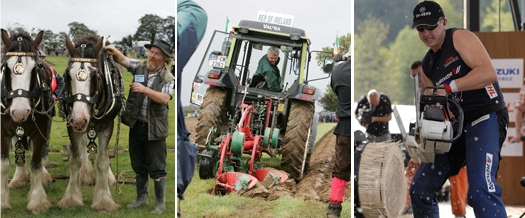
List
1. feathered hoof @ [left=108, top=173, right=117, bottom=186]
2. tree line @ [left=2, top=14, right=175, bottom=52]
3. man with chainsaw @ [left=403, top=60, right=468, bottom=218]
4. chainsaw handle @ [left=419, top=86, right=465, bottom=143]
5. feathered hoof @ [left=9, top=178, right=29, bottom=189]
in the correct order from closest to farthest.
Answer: chainsaw handle @ [left=419, top=86, right=465, bottom=143] < tree line @ [left=2, top=14, right=175, bottom=52] < feathered hoof @ [left=9, top=178, right=29, bottom=189] < feathered hoof @ [left=108, top=173, right=117, bottom=186] < man with chainsaw @ [left=403, top=60, right=468, bottom=218]

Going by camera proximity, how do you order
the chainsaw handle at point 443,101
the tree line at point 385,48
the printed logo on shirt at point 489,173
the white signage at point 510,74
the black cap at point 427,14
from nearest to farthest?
the printed logo on shirt at point 489,173
the chainsaw handle at point 443,101
the black cap at point 427,14
the tree line at point 385,48
the white signage at point 510,74

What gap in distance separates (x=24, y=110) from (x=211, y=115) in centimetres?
116

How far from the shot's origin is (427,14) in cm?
514

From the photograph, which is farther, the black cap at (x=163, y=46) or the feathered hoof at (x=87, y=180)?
the feathered hoof at (x=87, y=180)

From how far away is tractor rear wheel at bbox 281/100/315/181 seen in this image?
18.5ft

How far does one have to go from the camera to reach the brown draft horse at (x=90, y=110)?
5.36 m

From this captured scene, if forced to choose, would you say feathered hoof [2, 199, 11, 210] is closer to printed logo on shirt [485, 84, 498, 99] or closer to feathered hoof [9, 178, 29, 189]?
feathered hoof [9, 178, 29, 189]

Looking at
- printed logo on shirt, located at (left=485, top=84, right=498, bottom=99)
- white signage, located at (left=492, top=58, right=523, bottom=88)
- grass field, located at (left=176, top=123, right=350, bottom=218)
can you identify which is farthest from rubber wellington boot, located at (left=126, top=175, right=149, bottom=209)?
white signage, located at (left=492, top=58, right=523, bottom=88)

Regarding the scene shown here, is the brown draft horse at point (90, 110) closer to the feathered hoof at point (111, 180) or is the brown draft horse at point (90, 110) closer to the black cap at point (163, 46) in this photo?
the feathered hoof at point (111, 180)

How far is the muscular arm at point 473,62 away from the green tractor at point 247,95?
2.79ft

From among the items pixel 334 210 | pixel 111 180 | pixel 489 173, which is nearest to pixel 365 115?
pixel 334 210

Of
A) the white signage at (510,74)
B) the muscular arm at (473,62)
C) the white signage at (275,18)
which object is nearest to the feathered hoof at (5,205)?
the white signage at (275,18)

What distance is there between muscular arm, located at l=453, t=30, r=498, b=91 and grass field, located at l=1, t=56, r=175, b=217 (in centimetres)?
177

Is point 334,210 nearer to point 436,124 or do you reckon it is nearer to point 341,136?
point 341,136
